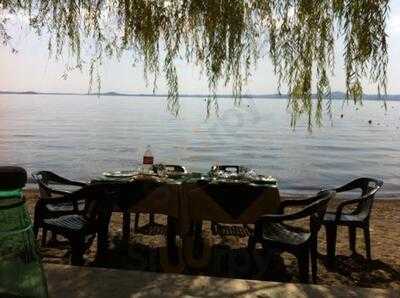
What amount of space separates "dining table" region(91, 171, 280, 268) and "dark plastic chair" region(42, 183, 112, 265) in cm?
13

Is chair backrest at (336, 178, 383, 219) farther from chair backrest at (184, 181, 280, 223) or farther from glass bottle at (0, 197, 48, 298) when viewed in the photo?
glass bottle at (0, 197, 48, 298)

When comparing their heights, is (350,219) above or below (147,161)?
below

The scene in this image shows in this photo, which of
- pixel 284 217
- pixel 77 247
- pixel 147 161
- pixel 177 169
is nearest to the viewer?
pixel 284 217

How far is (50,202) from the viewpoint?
5.86 meters

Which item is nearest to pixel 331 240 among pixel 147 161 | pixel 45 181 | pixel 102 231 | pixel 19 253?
pixel 147 161

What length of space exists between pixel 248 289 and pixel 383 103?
282 centimetres

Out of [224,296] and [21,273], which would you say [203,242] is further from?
[21,273]

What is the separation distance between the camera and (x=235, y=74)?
436cm

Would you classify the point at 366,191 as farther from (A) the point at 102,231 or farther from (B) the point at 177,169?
(A) the point at 102,231

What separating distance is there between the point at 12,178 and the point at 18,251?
12cm

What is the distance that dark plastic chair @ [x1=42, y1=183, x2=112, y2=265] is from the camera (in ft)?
19.0

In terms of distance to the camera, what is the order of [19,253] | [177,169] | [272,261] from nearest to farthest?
[19,253] < [272,261] < [177,169]

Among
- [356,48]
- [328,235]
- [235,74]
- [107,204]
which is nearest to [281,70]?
[235,74]

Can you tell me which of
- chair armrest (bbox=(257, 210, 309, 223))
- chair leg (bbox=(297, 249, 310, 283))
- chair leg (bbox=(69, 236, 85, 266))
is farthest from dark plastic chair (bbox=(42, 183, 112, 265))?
chair leg (bbox=(297, 249, 310, 283))
